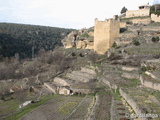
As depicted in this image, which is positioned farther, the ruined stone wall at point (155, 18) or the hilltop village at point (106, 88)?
the ruined stone wall at point (155, 18)

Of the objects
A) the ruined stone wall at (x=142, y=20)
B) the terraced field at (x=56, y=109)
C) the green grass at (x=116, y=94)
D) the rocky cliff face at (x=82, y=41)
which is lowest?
the terraced field at (x=56, y=109)

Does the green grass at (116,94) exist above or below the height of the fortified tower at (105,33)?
below

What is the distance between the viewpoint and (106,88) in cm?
1794

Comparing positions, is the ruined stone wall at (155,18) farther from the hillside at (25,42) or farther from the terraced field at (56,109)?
the hillside at (25,42)

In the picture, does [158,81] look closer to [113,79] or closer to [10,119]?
[113,79]

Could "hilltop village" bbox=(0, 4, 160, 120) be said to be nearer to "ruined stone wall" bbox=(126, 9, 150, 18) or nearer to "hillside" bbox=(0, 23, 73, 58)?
"ruined stone wall" bbox=(126, 9, 150, 18)

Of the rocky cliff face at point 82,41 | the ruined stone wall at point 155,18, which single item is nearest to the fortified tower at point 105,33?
the rocky cliff face at point 82,41

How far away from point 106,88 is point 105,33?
53.5 ft

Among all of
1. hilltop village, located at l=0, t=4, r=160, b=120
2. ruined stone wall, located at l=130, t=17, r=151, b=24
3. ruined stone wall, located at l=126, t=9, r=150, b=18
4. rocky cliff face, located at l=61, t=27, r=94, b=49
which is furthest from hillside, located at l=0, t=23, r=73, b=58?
ruined stone wall, located at l=130, t=17, r=151, b=24

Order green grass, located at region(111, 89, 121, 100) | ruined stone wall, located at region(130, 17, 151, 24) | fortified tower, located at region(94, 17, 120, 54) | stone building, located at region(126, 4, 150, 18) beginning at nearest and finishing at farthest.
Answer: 1. green grass, located at region(111, 89, 121, 100)
2. fortified tower, located at region(94, 17, 120, 54)
3. ruined stone wall, located at region(130, 17, 151, 24)
4. stone building, located at region(126, 4, 150, 18)

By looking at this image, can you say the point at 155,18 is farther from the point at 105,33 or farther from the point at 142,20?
the point at 105,33

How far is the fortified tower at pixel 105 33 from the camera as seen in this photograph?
32.0 metres

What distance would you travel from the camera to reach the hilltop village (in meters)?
12.6

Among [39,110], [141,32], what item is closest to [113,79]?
[39,110]
